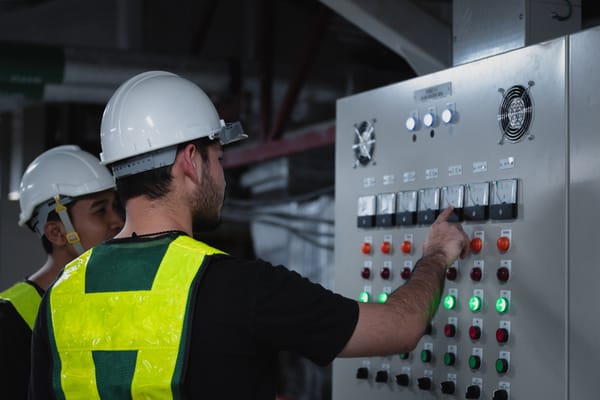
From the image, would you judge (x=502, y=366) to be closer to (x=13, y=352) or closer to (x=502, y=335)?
(x=502, y=335)

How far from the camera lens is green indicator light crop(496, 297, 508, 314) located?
207 centimetres

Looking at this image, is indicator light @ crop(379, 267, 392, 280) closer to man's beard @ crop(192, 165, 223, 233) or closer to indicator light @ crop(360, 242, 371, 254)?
indicator light @ crop(360, 242, 371, 254)

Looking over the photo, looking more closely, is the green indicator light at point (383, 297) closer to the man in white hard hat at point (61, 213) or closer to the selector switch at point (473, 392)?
the selector switch at point (473, 392)

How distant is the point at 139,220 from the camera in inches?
73.5

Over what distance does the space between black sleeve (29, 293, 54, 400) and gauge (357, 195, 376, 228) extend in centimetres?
103

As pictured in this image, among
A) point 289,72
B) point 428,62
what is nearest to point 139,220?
point 428,62

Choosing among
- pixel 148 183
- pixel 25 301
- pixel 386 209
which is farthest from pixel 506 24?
pixel 25 301

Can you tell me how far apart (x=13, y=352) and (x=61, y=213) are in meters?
0.51

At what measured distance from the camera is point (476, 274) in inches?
84.5

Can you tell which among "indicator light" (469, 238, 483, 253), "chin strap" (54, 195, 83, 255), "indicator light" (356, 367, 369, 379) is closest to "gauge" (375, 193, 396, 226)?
→ "indicator light" (469, 238, 483, 253)

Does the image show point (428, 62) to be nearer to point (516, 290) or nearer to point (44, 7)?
point (516, 290)

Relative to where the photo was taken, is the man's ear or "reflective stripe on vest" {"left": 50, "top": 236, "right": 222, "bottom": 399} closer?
"reflective stripe on vest" {"left": 50, "top": 236, "right": 222, "bottom": 399}

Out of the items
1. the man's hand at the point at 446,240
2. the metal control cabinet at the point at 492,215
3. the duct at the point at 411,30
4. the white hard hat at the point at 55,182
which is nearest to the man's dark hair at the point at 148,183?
the man's hand at the point at 446,240

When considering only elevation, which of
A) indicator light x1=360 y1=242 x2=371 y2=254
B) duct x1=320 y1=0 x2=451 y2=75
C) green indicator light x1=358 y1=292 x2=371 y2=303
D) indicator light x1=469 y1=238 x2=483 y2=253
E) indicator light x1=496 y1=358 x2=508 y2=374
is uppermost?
duct x1=320 y1=0 x2=451 y2=75
